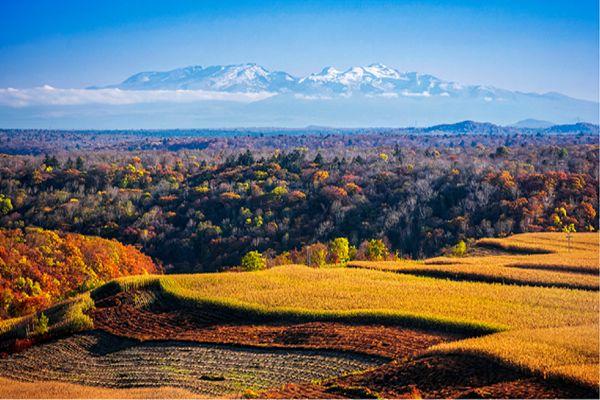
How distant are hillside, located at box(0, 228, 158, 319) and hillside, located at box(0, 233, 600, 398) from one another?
23.4m

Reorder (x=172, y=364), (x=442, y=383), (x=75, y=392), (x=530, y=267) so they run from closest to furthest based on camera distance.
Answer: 1. (x=442, y=383)
2. (x=75, y=392)
3. (x=172, y=364)
4. (x=530, y=267)

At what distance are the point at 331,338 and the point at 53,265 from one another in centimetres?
6528

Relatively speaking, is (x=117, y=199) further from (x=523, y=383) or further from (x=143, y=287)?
(x=523, y=383)

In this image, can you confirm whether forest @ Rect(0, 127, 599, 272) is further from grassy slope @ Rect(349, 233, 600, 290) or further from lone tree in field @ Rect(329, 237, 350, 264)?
grassy slope @ Rect(349, 233, 600, 290)

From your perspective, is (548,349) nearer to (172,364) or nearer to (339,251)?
(172,364)

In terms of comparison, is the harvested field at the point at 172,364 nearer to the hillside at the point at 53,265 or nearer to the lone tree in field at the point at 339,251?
the hillside at the point at 53,265

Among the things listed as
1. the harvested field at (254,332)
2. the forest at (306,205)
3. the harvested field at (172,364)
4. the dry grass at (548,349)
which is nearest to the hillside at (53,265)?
the forest at (306,205)

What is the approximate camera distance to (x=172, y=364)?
33812 mm

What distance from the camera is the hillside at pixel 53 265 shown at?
246ft

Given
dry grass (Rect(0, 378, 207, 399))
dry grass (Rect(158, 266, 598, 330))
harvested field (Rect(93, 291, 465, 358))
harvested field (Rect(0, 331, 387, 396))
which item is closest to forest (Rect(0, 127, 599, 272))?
dry grass (Rect(158, 266, 598, 330))

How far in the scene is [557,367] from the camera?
1030 inches

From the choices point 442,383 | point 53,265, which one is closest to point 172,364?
point 442,383

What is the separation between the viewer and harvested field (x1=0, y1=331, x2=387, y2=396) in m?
30.8

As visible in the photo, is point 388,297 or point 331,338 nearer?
point 331,338
